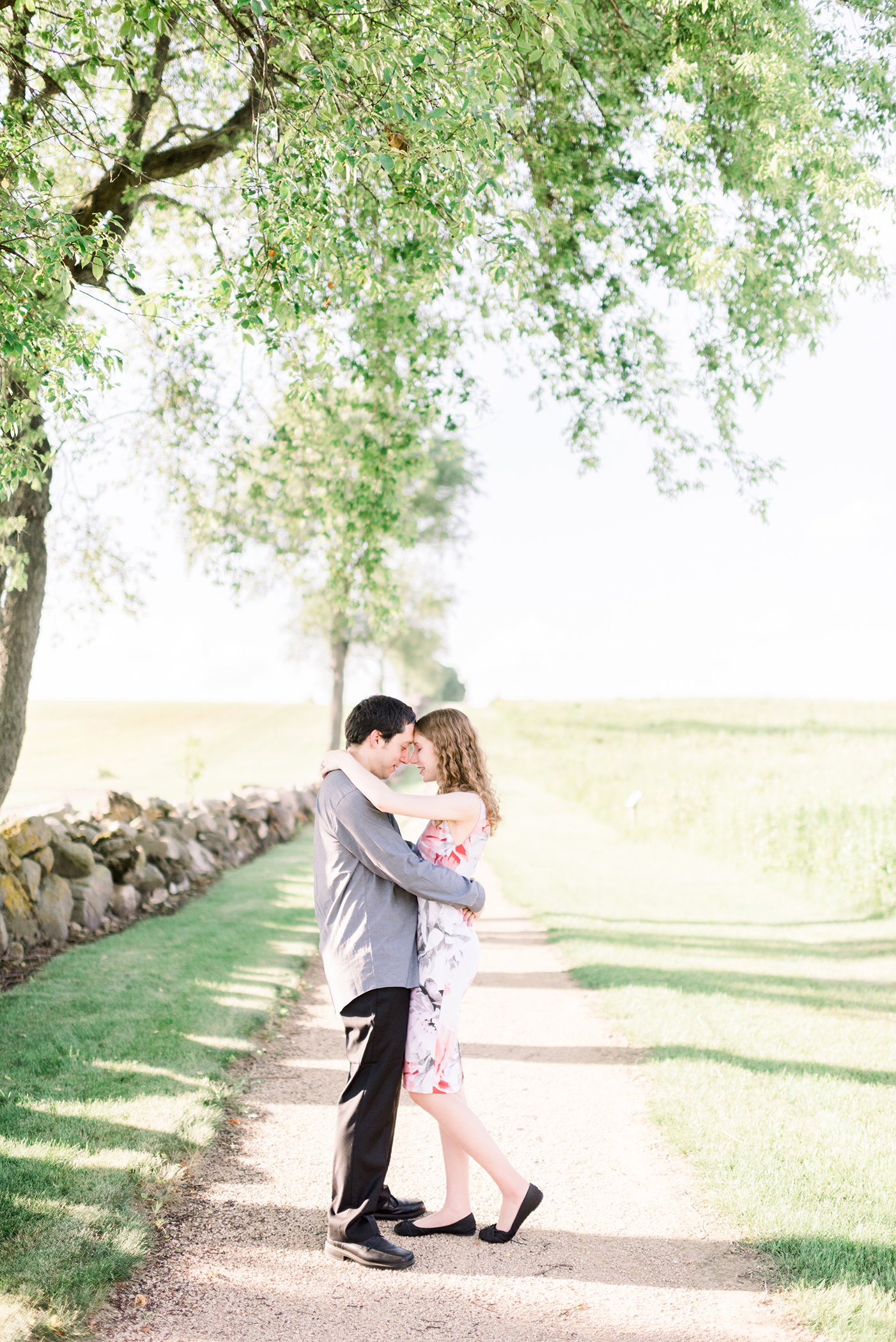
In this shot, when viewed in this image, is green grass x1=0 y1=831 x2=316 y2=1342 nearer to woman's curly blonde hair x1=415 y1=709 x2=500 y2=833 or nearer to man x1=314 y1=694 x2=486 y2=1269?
man x1=314 y1=694 x2=486 y2=1269

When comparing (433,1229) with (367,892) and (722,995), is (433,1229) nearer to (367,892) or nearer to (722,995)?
(367,892)

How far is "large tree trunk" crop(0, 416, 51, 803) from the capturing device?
8.39 metres

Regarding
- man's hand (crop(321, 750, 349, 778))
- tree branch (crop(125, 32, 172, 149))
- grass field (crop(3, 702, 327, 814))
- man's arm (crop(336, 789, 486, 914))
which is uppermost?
tree branch (crop(125, 32, 172, 149))

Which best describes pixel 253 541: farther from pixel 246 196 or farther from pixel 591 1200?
pixel 591 1200

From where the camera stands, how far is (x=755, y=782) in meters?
22.0

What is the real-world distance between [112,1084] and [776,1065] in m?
4.52

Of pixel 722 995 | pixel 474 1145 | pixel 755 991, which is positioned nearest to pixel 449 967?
pixel 474 1145

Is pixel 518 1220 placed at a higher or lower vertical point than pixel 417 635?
lower

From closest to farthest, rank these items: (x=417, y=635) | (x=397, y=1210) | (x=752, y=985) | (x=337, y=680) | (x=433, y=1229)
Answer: (x=433, y=1229)
(x=397, y=1210)
(x=752, y=985)
(x=337, y=680)
(x=417, y=635)

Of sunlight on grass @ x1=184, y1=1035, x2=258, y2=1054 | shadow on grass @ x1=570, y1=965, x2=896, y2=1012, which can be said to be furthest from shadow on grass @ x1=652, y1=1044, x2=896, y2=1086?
sunlight on grass @ x1=184, y1=1035, x2=258, y2=1054

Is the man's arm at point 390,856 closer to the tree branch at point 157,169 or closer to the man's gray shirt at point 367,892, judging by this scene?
the man's gray shirt at point 367,892

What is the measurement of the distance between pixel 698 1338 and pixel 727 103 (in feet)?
29.6

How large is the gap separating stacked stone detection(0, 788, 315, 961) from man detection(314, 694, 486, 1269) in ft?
18.3

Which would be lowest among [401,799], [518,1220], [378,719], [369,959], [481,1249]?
[481,1249]
